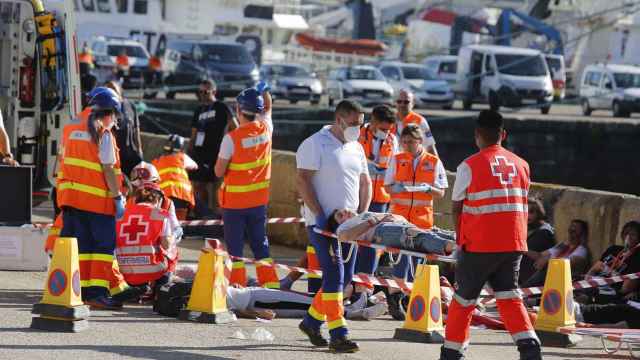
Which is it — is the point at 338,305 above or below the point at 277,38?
above

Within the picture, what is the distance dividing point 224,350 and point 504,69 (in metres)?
36.9

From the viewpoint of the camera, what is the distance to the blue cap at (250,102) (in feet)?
38.4

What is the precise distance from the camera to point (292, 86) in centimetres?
4528

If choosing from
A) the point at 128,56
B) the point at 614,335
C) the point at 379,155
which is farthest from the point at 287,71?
the point at 614,335

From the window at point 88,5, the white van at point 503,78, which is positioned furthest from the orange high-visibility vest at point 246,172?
the window at point 88,5

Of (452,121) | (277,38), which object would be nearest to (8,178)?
(452,121)

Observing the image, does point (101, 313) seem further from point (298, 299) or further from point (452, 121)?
point (452, 121)

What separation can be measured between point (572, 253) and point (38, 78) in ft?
19.5

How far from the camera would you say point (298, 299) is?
1141 centimetres

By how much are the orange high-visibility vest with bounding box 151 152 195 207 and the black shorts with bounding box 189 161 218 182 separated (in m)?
0.93

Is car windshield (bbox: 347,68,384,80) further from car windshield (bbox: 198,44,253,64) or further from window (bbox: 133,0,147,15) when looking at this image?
window (bbox: 133,0,147,15)

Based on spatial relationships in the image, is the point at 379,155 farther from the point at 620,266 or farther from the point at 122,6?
the point at 122,6

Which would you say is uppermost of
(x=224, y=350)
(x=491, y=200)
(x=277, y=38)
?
(x=491, y=200)

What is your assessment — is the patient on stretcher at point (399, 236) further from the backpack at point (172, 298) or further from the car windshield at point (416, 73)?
→ the car windshield at point (416, 73)
